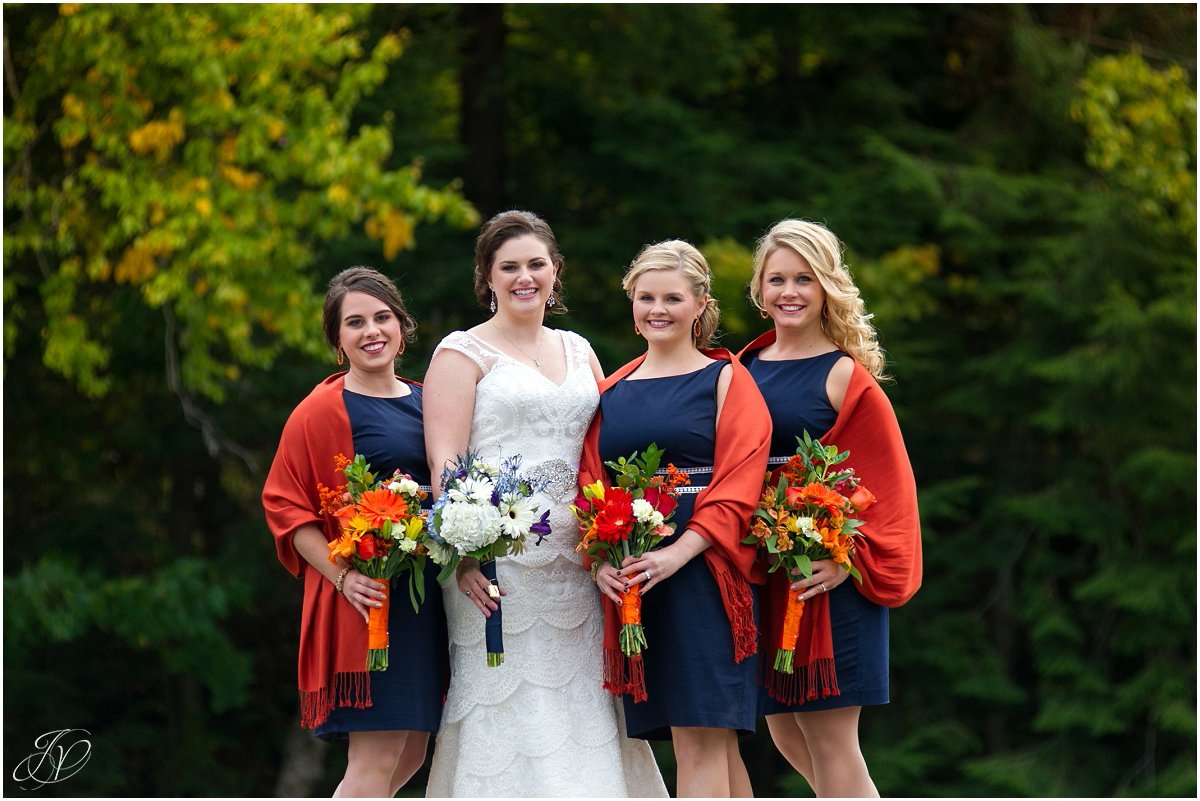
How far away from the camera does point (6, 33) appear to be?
9.99 m

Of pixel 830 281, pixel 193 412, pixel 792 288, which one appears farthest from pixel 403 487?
pixel 193 412

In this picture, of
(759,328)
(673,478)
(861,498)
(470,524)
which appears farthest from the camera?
(759,328)

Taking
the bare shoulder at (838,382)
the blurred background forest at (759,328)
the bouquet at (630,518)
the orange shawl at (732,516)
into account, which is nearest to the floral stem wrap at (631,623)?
the bouquet at (630,518)

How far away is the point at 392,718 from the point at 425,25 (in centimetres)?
954

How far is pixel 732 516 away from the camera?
4320 mm

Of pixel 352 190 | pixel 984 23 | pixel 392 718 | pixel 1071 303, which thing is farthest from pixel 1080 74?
pixel 392 718

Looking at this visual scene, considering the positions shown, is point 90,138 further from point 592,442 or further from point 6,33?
point 592,442

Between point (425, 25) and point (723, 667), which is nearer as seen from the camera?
point (723, 667)

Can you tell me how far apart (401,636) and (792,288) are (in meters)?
1.58

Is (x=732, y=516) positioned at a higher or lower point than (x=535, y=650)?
higher

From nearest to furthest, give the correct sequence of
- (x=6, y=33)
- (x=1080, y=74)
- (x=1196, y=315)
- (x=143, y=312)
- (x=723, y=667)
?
(x=723, y=667)
(x=6, y=33)
(x=143, y=312)
(x=1196, y=315)
(x=1080, y=74)

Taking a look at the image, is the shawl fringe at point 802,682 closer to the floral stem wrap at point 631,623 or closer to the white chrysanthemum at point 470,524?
the floral stem wrap at point 631,623

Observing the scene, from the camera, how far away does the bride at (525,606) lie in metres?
4.51

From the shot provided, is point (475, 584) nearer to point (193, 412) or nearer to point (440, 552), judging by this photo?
point (440, 552)
